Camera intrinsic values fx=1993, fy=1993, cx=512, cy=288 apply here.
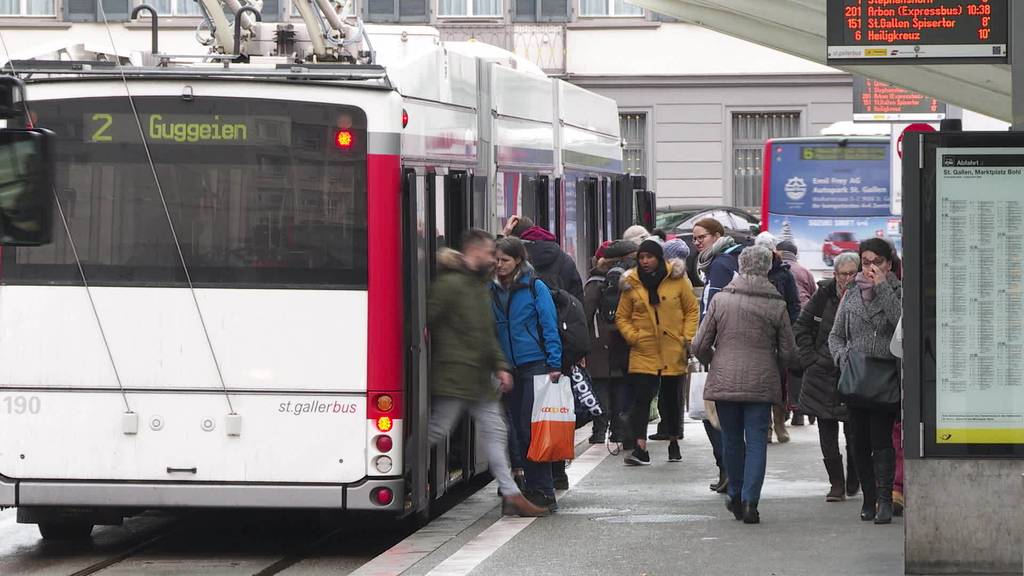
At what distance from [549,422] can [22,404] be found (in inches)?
119

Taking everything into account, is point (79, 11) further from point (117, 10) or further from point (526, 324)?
point (526, 324)

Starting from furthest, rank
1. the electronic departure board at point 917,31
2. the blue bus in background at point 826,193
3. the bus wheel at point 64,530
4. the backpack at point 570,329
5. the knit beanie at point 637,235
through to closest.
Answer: the blue bus in background at point 826,193
the knit beanie at point 637,235
the backpack at point 570,329
the bus wheel at point 64,530
the electronic departure board at point 917,31

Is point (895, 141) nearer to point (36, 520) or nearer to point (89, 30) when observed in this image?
point (36, 520)

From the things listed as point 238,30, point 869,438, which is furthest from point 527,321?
point 238,30

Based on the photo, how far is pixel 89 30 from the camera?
36.8m

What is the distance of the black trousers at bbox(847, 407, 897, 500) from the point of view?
10.9 metres

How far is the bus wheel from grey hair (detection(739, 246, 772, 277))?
3976mm

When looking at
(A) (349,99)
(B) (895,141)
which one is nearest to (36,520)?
(A) (349,99)

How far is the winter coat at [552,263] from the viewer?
12547 mm

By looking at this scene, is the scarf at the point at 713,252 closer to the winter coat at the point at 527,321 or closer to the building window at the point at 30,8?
the winter coat at the point at 527,321

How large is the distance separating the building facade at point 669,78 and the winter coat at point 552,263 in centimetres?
2518

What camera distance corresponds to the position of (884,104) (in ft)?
72.0

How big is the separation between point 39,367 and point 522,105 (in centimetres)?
541

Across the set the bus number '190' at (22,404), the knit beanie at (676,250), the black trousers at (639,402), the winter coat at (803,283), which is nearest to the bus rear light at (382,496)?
the bus number '190' at (22,404)
